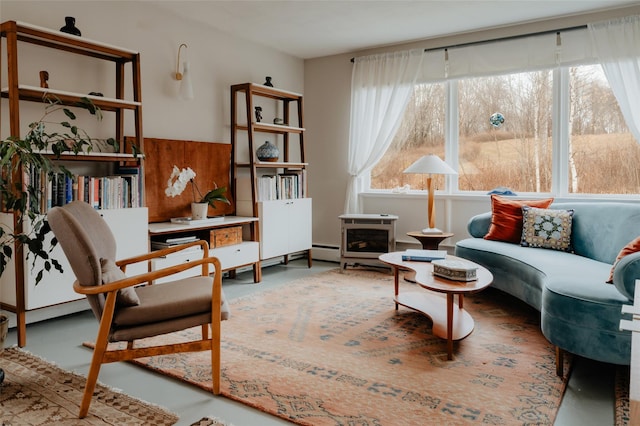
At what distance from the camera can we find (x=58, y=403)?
6.91 feet

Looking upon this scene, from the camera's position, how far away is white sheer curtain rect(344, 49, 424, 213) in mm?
5156

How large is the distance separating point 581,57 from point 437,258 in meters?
2.56

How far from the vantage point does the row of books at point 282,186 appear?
472cm

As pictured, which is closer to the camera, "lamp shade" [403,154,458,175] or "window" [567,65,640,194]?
"window" [567,65,640,194]

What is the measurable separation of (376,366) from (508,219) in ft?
6.95

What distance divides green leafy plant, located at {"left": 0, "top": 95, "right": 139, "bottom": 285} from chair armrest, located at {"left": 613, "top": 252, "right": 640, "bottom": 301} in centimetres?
277

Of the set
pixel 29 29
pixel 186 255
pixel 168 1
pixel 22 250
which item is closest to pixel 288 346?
pixel 186 255

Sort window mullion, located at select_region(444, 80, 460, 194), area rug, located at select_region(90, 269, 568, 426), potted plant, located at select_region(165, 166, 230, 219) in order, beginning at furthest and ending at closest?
window mullion, located at select_region(444, 80, 460, 194) → potted plant, located at select_region(165, 166, 230, 219) → area rug, located at select_region(90, 269, 568, 426)

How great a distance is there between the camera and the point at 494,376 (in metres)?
2.40

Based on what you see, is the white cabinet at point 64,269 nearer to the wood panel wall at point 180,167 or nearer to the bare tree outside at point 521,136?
the wood panel wall at point 180,167

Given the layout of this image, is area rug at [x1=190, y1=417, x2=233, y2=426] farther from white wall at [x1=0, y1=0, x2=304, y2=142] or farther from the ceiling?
the ceiling

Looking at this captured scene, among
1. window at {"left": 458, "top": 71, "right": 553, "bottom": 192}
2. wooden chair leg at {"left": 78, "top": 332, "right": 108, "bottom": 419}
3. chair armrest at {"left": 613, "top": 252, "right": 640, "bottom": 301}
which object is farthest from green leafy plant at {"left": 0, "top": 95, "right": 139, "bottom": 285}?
window at {"left": 458, "top": 71, "right": 553, "bottom": 192}

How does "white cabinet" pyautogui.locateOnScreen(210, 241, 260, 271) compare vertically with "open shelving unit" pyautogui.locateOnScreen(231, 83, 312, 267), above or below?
below

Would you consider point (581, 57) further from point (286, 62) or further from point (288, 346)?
point (288, 346)
